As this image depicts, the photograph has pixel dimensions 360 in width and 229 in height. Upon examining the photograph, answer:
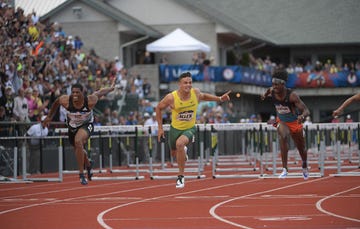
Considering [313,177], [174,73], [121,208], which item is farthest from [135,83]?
[121,208]

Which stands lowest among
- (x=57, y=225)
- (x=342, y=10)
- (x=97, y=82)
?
(x=57, y=225)

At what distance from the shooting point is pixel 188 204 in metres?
15.2

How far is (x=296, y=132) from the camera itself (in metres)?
20.2

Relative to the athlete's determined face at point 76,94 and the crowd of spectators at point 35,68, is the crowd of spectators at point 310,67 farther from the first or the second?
the athlete's determined face at point 76,94

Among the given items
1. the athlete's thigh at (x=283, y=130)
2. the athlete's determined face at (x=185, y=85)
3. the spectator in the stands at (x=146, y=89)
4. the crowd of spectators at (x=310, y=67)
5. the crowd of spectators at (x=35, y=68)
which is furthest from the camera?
the crowd of spectators at (x=310, y=67)

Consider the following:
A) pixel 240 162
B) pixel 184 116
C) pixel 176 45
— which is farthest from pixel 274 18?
pixel 184 116

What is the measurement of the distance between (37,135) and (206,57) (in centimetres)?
2459

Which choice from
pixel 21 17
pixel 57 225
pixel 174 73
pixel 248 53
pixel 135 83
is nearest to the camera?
pixel 57 225

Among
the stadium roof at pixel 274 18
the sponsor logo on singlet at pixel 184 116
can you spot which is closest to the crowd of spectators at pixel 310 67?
the stadium roof at pixel 274 18

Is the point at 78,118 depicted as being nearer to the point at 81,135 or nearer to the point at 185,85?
the point at 81,135

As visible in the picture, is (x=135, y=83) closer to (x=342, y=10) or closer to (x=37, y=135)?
(x=342, y=10)

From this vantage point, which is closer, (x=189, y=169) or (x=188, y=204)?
(x=188, y=204)

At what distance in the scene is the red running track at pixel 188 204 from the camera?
12352mm

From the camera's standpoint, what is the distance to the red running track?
12.4 m
